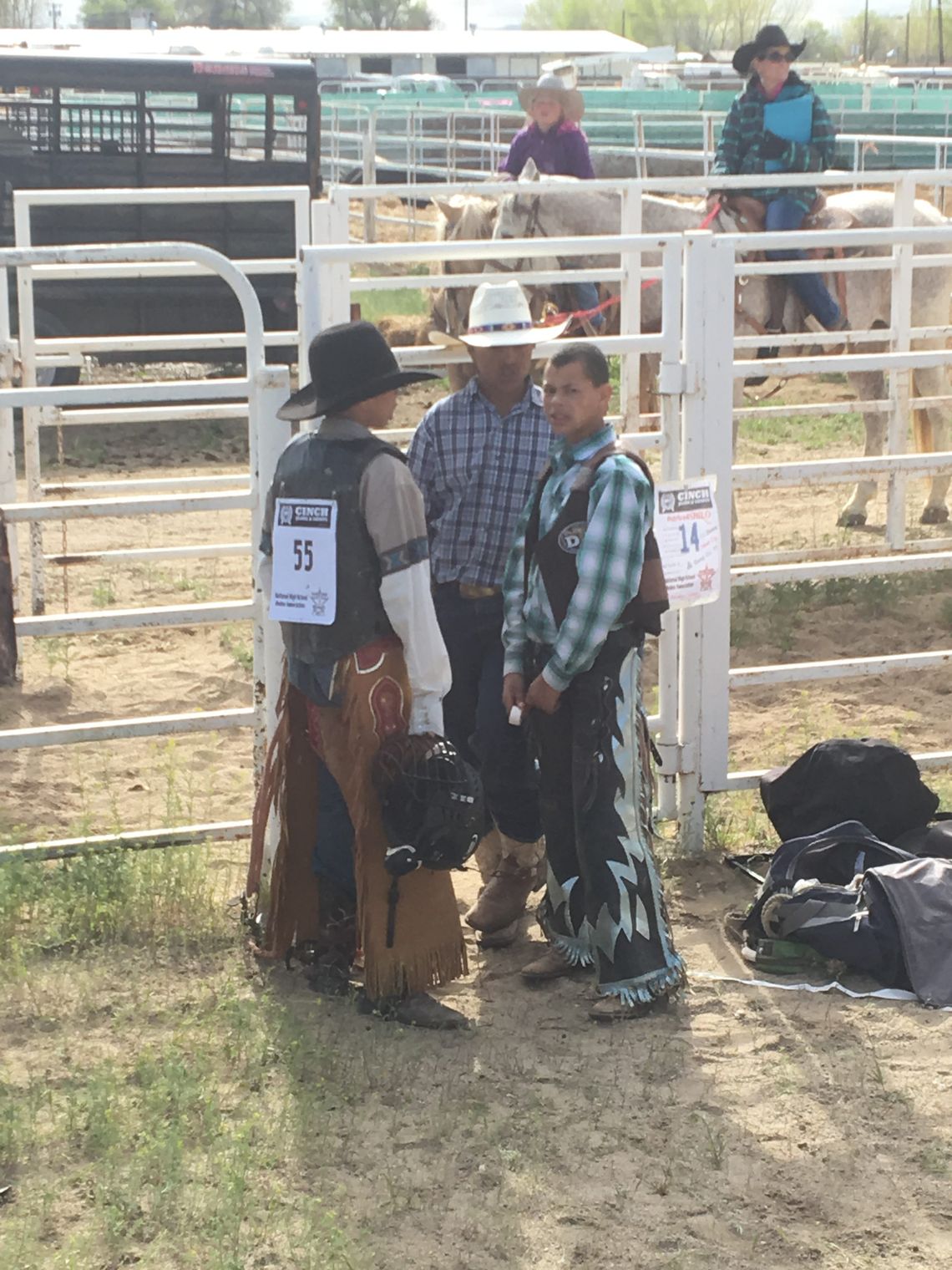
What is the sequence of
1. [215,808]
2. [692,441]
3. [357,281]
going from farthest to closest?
1. [357,281]
2. [215,808]
3. [692,441]

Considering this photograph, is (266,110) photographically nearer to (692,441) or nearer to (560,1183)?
(692,441)

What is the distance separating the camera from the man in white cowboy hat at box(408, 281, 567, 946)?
438 cm

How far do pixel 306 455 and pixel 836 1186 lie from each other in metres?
2.00

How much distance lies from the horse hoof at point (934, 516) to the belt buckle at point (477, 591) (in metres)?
6.00

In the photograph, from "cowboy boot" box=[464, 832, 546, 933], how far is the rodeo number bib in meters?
1.00

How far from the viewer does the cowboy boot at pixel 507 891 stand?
4.60 meters

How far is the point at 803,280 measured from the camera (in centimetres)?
914

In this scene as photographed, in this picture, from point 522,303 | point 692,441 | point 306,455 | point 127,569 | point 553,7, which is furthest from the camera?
point 553,7

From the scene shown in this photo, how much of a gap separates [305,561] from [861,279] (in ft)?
21.6

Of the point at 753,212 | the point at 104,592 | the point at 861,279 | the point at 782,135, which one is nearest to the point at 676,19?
the point at 861,279

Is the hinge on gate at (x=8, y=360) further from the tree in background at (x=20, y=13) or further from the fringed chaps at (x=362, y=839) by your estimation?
the tree in background at (x=20, y=13)

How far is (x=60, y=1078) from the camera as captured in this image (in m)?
3.78

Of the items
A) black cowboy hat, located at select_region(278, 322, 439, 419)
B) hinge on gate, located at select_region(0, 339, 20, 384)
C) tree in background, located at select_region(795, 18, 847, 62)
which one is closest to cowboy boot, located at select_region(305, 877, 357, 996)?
black cowboy hat, located at select_region(278, 322, 439, 419)

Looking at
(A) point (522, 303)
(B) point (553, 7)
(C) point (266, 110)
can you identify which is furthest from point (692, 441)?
(B) point (553, 7)
